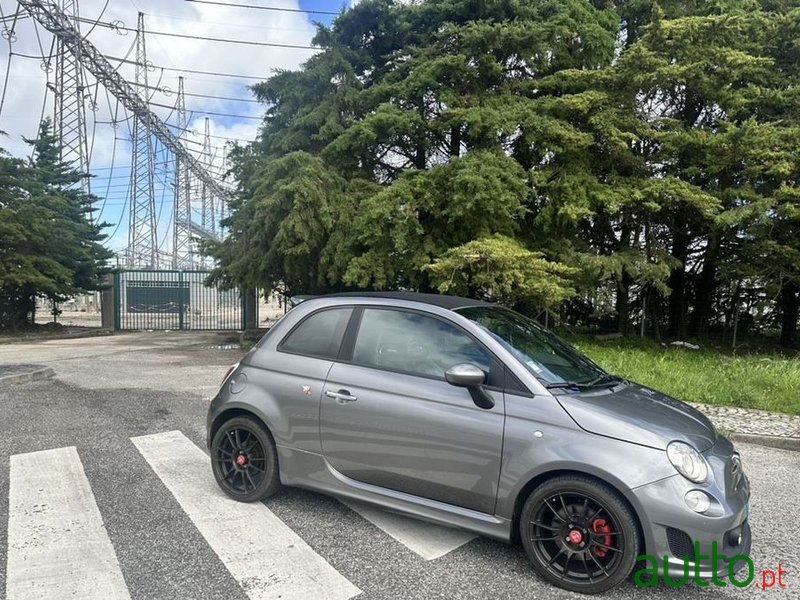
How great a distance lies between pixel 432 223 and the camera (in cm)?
1164

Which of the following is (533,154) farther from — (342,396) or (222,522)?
(222,522)

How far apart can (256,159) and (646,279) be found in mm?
10427

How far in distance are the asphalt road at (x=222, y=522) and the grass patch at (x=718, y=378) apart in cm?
188

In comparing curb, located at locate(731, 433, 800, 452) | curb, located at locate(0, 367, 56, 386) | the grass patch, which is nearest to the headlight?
curb, located at locate(731, 433, 800, 452)

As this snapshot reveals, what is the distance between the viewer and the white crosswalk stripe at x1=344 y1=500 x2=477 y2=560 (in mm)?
3367

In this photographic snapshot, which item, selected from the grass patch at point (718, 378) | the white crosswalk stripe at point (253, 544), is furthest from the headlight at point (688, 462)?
the grass patch at point (718, 378)

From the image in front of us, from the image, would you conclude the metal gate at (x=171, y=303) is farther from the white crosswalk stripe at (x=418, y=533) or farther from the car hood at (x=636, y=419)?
the car hood at (x=636, y=419)

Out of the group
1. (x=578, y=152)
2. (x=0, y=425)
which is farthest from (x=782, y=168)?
(x=0, y=425)

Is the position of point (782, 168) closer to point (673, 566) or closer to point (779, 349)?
point (779, 349)

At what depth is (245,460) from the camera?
13.3ft

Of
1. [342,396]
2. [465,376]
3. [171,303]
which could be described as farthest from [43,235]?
[465,376]

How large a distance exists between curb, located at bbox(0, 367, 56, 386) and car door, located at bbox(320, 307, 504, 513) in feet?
24.2

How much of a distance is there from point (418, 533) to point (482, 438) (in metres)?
0.92

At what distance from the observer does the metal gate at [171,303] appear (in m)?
21.0
